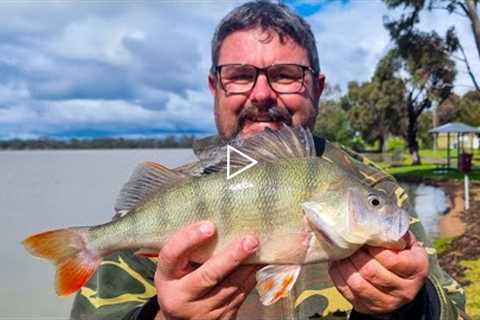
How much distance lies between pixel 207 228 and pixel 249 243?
0.52 feet

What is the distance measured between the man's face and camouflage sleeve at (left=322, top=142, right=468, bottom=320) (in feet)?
1.07

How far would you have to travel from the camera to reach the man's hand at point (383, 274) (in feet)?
6.75

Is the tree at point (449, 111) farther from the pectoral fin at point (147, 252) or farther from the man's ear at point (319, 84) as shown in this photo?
the pectoral fin at point (147, 252)

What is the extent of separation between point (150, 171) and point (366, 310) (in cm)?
103

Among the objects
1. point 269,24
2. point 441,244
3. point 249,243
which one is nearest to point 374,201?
point 249,243

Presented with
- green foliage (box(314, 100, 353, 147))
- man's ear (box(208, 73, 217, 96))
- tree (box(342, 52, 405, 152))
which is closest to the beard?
man's ear (box(208, 73, 217, 96))

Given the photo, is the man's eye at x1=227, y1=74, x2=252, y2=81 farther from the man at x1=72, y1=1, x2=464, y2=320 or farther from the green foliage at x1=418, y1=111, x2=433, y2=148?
the green foliage at x1=418, y1=111, x2=433, y2=148

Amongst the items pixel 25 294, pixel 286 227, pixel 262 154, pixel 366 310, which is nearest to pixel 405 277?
pixel 366 310

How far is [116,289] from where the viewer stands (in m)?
2.94

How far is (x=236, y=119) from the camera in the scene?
3.49m

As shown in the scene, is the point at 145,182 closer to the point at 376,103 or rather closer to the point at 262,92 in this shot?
the point at 262,92

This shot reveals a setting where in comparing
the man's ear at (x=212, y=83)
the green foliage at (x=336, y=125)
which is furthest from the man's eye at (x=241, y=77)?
the green foliage at (x=336, y=125)

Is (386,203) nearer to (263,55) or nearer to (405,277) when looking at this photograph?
(405,277)

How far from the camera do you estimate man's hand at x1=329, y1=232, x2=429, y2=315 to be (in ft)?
6.75
